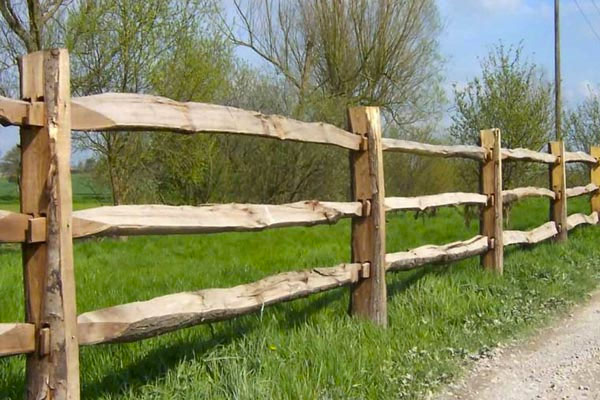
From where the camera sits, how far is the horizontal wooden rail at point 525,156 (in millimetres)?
7922

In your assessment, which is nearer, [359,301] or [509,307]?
[359,301]

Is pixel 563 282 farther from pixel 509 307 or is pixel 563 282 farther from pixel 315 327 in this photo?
pixel 315 327

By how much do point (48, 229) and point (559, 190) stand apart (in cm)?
840

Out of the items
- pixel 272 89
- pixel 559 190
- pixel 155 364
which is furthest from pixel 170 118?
pixel 272 89

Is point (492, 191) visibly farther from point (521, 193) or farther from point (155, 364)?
point (155, 364)

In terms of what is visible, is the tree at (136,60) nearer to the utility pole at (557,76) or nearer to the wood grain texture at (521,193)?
the wood grain texture at (521,193)

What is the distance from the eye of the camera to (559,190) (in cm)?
973

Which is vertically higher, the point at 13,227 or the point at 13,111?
the point at 13,111

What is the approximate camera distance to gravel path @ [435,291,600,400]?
155 inches

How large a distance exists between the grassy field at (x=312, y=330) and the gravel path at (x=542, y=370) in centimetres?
14

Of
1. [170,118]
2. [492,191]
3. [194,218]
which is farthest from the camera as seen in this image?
[492,191]

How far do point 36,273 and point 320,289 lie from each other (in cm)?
220

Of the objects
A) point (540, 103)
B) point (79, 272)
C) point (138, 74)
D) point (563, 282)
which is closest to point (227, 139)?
point (138, 74)

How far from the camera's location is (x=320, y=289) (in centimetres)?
462
